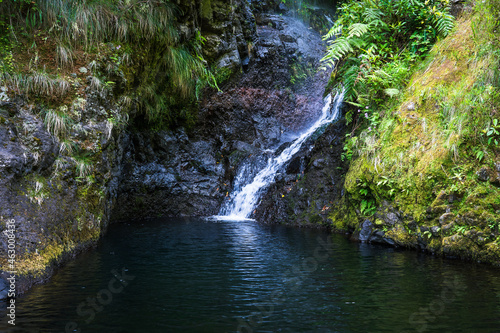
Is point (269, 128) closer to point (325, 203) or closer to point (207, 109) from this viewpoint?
point (207, 109)

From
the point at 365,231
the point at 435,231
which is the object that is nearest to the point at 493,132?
the point at 435,231

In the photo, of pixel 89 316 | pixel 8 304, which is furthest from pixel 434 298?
pixel 8 304

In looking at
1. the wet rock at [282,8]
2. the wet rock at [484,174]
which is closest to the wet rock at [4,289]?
the wet rock at [484,174]

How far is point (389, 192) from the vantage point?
707 centimetres

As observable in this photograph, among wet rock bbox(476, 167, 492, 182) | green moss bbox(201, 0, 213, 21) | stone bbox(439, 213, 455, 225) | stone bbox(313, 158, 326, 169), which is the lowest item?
stone bbox(439, 213, 455, 225)

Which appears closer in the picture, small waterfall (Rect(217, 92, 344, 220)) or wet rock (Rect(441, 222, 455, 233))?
wet rock (Rect(441, 222, 455, 233))

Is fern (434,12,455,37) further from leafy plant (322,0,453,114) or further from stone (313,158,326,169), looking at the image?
stone (313,158,326,169)

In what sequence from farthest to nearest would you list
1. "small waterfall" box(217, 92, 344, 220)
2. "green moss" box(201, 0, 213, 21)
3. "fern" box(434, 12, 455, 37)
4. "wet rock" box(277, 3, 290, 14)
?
"wet rock" box(277, 3, 290, 14)
"green moss" box(201, 0, 213, 21)
"small waterfall" box(217, 92, 344, 220)
"fern" box(434, 12, 455, 37)

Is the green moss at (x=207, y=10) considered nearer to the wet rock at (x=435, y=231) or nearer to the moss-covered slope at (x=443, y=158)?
the moss-covered slope at (x=443, y=158)

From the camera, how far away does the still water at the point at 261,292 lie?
3393mm

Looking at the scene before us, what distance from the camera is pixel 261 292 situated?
4352mm

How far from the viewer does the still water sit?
3.39 meters

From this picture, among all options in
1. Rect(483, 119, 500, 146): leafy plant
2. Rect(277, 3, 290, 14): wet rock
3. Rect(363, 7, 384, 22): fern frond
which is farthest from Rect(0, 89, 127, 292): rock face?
Rect(277, 3, 290, 14): wet rock

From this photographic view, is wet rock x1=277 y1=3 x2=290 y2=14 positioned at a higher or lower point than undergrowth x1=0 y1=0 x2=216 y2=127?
higher
